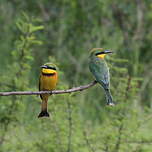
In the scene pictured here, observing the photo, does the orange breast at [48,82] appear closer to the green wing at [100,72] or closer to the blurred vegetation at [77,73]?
the green wing at [100,72]

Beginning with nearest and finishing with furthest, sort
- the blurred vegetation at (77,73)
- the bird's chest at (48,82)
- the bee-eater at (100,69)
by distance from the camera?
the bee-eater at (100,69) → the bird's chest at (48,82) → the blurred vegetation at (77,73)

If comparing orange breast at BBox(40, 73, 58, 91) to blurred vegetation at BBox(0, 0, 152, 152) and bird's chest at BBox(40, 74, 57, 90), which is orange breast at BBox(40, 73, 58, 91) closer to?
bird's chest at BBox(40, 74, 57, 90)

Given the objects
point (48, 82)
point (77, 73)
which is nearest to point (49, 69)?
point (48, 82)

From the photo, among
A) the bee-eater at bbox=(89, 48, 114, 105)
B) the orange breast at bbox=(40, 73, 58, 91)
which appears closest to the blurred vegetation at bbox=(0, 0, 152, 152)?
the bee-eater at bbox=(89, 48, 114, 105)

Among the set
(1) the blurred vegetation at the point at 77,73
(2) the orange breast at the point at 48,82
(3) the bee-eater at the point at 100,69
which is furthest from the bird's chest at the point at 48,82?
(1) the blurred vegetation at the point at 77,73

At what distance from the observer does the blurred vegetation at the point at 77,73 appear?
420cm

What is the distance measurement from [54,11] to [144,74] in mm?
1648

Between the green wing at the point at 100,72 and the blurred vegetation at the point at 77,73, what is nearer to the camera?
the green wing at the point at 100,72

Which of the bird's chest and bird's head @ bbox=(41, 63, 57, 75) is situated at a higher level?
bird's head @ bbox=(41, 63, 57, 75)

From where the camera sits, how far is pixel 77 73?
22.6ft

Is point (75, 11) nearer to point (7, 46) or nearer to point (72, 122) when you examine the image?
point (7, 46)

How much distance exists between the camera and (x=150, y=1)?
752 cm

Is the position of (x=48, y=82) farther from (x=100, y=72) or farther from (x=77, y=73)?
(x=77, y=73)

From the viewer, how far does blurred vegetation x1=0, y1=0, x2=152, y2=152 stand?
13.8 feet
